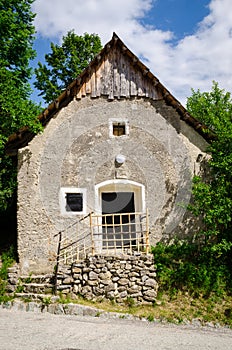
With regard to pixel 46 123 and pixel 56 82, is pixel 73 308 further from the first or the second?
pixel 56 82

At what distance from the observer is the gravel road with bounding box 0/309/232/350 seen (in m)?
6.03

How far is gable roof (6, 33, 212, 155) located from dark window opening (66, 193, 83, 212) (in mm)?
2315

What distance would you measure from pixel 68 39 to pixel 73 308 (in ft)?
53.9

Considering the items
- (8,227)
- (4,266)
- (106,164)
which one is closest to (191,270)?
(106,164)

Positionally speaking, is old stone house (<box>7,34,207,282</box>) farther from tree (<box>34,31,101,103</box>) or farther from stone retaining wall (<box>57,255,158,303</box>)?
tree (<box>34,31,101,103</box>)

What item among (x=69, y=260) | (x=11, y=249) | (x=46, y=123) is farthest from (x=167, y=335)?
(x=46, y=123)

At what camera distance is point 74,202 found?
34.1 feet

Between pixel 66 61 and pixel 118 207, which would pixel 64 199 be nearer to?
pixel 118 207

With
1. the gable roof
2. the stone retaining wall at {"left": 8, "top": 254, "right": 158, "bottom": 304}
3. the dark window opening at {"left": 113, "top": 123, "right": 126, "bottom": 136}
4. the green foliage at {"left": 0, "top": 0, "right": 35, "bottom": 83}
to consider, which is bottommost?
the stone retaining wall at {"left": 8, "top": 254, "right": 158, "bottom": 304}

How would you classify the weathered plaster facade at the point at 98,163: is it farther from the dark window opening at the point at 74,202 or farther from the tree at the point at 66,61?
the tree at the point at 66,61

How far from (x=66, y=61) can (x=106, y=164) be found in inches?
449

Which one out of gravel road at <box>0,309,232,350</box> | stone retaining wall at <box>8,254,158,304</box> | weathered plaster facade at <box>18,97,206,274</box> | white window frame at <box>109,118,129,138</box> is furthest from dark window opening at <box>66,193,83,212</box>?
gravel road at <box>0,309,232,350</box>

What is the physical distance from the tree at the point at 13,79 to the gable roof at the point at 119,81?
110 cm

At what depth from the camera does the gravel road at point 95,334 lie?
19.8 ft
